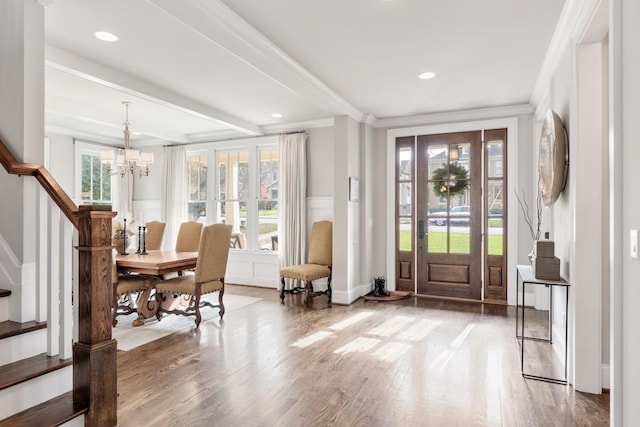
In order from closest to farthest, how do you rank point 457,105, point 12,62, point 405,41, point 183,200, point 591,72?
point 12,62 → point 591,72 → point 405,41 → point 457,105 → point 183,200

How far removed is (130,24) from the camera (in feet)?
9.43

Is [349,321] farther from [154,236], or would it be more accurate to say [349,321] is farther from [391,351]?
[154,236]

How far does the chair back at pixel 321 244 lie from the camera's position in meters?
5.59

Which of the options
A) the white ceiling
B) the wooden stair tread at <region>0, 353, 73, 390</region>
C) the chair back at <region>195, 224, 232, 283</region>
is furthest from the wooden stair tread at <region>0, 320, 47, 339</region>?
the chair back at <region>195, 224, 232, 283</region>

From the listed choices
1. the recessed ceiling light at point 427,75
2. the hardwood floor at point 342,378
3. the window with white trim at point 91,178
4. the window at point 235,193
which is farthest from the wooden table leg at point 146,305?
the recessed ceiling light at point 427,75

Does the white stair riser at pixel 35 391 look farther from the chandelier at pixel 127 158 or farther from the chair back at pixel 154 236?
the chair back at pixel 154 236

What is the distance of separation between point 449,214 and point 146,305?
4.16 meters

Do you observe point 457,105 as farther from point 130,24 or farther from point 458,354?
point 130,24

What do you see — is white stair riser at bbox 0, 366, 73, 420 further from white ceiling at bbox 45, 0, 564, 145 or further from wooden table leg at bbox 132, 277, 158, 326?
wooden table leg at bbox 132, 277, 158, 326

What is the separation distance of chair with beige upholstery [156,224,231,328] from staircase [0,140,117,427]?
2.06m

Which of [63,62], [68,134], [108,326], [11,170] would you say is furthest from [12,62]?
[68,134]

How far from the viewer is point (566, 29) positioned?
112 inches

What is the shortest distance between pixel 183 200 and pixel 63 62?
12.9ft
